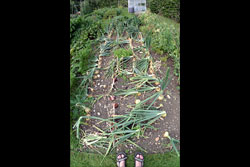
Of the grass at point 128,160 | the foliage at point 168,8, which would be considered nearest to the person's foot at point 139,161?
the grass at point 128,160

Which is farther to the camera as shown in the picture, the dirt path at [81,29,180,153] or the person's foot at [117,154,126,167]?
the dirt path at [81,29,180,153]

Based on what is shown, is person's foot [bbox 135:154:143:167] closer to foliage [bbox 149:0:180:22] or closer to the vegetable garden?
the vegetable garden

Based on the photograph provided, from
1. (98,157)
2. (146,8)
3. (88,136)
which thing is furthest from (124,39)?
(146,8)

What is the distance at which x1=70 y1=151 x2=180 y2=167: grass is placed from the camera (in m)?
1.85

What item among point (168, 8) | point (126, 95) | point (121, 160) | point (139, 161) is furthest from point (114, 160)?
point (168, 8)

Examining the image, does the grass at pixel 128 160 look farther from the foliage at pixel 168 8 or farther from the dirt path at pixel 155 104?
the foliage at pixel 168 8

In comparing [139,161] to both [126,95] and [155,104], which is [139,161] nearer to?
[155,104]

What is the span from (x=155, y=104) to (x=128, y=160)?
966 mm

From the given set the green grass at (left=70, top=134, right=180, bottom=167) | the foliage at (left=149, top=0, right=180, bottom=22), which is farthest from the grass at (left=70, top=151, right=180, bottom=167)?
the foliage at (left=149, top=0, right=180, bottom=22)

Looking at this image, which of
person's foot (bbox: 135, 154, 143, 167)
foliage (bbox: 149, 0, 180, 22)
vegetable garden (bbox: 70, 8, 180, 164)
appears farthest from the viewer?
foliage (bbox: 149, 0, 180, 22)

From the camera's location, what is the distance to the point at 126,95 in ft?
7.75

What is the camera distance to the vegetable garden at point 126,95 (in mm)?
1990

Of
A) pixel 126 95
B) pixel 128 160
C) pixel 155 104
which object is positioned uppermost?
pixel 126 95

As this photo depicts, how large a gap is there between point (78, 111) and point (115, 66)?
1.27 meters
